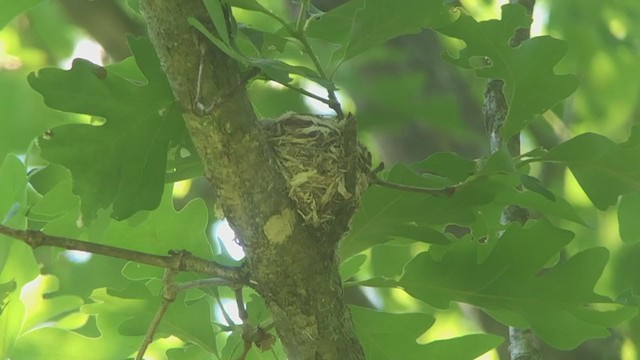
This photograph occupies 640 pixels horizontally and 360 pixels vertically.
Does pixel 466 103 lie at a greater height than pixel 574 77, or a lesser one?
greater

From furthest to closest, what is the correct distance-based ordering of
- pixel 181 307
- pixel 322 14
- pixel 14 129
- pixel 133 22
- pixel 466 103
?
1. pixel 133 22
2. pixel 466 103
3. pixel 14 129
4. pixel 181 307
5. pixel 322 14

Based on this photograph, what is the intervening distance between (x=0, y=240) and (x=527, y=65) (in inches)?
26.0

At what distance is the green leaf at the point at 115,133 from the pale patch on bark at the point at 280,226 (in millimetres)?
139

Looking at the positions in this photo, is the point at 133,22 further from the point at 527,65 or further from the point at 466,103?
the point at 527,65

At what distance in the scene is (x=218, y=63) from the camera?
0.97m

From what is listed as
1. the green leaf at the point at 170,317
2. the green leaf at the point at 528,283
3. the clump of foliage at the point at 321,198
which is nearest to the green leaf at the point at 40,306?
the clump of foliage at the point at 321,198

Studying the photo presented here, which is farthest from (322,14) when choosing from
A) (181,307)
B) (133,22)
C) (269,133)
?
(133,22)

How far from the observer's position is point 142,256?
100cm

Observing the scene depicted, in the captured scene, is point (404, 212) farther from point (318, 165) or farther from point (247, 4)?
point (247, 4)

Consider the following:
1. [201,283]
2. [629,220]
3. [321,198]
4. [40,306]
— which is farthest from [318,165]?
[40,306]

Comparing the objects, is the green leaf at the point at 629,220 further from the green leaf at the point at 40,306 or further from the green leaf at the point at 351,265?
the green leaf at the point at 40,306

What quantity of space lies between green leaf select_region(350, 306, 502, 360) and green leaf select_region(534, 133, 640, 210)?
0.24m

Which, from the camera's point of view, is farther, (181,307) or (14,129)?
(14,129)

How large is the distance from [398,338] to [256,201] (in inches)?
12.0
